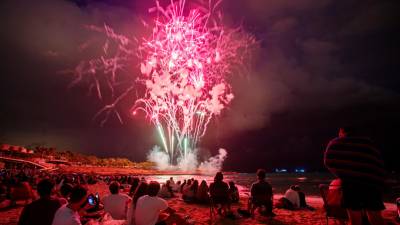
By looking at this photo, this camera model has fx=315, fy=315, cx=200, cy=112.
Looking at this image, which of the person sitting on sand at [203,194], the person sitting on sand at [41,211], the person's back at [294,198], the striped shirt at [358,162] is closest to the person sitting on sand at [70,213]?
the person sitting on sand at [41,211]

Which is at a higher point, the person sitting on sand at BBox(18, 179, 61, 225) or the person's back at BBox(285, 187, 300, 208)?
the person sitting on sand at BBox(18, 179, 61, 225)

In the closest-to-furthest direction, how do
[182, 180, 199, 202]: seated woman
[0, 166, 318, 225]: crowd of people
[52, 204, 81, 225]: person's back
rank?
[52, 204, 81, 225]: person's back < [0, 166, 318, 225]: crowd of people < [182, 180, 199, 202]: seated woman

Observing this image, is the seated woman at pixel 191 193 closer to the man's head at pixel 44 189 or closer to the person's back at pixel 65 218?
the man's head at pixel 44 189

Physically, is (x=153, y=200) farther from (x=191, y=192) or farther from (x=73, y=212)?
(x=191, y=192)

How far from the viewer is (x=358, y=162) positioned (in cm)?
397

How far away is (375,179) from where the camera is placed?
3908 millimetres

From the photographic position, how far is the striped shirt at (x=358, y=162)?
3916 mm

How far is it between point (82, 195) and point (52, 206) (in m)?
0.53

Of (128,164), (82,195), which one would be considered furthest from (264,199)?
(128,164)

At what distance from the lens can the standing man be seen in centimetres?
390

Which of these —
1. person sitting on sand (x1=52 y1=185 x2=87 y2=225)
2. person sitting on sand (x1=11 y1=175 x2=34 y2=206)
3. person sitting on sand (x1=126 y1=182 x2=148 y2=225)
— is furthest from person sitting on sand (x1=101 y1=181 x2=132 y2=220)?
person sitting on sand (x1=11 y1=175 x2=34 y2=206)

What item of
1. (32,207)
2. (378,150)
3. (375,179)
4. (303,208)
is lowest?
(303,208)

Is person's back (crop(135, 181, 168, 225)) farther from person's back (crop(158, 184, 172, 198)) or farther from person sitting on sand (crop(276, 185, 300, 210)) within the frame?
person's back (crop(158, 184, 172, 198))

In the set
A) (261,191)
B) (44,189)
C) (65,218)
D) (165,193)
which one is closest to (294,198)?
(261,191)
